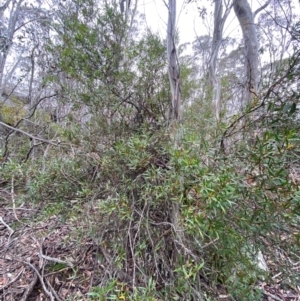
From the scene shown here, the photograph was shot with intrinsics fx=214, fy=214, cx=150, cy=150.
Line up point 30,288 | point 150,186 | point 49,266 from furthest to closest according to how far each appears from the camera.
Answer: point 49,266 < point 30,288 < point 150,186

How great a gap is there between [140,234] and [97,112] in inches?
35.0

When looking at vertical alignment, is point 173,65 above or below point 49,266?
above

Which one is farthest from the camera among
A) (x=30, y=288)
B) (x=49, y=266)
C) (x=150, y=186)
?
(x=49, y=266)

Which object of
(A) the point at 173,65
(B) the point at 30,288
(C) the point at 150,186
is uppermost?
(A) the point at 173,65

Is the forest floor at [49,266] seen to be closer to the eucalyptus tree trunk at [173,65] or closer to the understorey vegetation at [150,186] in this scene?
the understorey vegetation at [150,186]

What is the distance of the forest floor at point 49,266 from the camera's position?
1402mm

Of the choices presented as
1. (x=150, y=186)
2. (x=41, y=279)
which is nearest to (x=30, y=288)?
(x=41, y=279)

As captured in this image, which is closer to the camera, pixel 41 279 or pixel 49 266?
pixel 41 279

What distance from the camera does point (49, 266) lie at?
157 cm

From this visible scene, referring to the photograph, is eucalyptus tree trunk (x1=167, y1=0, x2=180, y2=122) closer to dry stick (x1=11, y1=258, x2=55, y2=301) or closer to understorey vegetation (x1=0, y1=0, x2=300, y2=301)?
understorey vegetation (x1=0, y1=0, x2=300, y2=301)

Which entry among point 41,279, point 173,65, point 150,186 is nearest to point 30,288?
point 41,279

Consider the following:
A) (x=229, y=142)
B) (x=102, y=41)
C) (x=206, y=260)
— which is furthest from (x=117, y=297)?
(x=102, y=41)

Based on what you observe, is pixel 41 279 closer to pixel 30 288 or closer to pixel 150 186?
pixel 30 288

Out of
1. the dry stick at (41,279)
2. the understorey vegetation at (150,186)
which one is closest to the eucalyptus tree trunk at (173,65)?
the understorey vegetation at (150,186)
